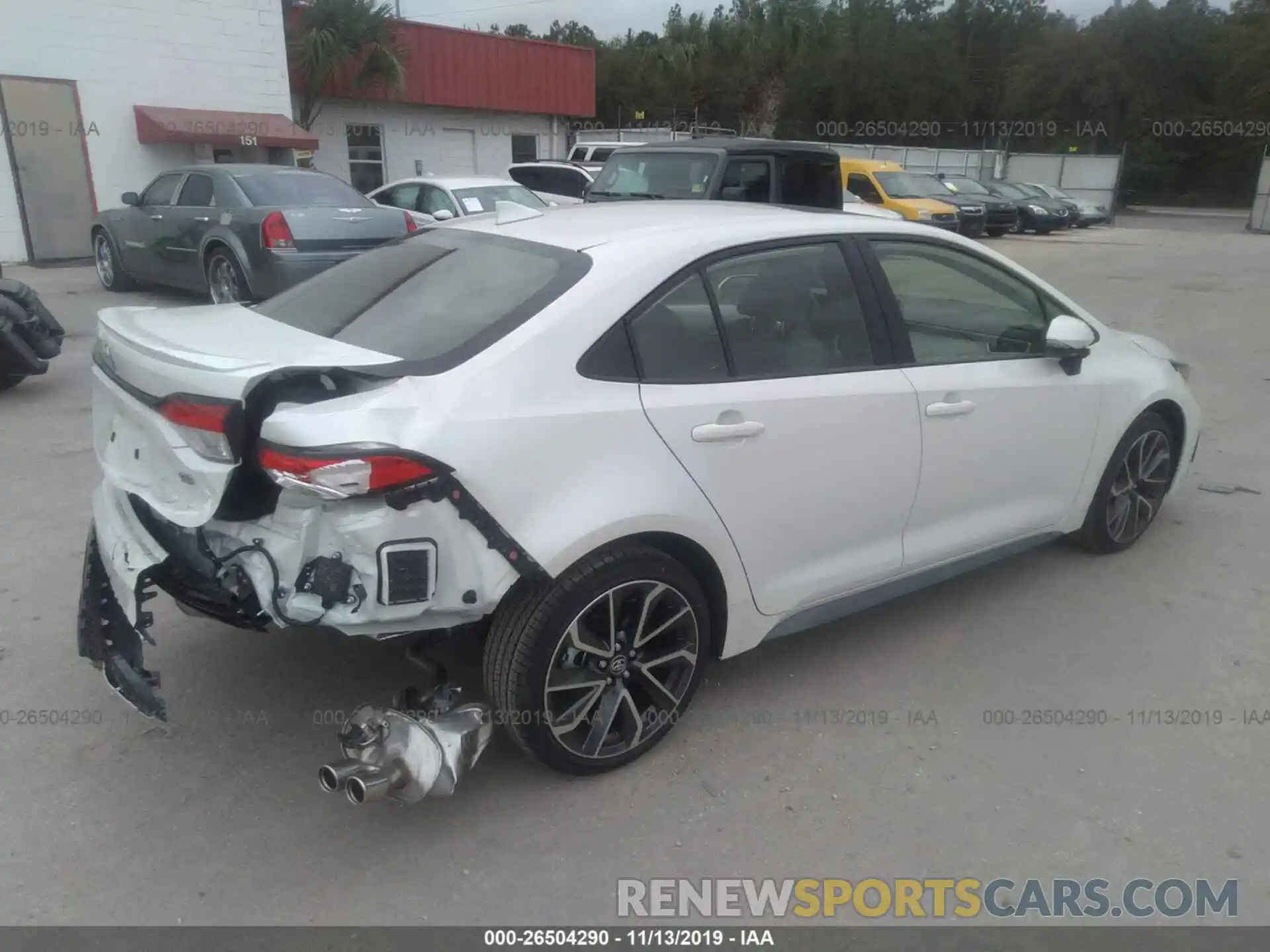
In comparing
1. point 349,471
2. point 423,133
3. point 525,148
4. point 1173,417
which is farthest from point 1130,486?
point 525,148

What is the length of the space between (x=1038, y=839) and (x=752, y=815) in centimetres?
83

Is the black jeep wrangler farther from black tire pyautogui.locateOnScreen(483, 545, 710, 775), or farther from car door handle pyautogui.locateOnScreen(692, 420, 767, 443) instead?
black tire pyautogui.locateOnScreen(483, 545, 710, 775)

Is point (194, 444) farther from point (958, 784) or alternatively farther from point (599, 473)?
point (958, 784)

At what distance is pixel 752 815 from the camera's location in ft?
9.78

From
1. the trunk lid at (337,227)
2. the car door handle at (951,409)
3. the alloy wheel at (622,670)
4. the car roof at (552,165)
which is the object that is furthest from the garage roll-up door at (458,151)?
the alloy wheel at (622,670)

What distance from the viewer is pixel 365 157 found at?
23172 millimetres

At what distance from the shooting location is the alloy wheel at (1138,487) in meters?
4.65

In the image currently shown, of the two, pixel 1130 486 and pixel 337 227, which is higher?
pixel 337 227

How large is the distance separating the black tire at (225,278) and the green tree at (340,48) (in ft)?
36.8

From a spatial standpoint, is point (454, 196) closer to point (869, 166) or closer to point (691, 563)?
point (691, 563)

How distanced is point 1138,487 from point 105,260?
40.5 ft

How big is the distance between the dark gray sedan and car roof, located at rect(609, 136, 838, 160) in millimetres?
3008

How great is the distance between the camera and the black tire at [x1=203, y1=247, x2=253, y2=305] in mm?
9961

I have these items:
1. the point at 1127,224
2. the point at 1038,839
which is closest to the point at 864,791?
the point at 1038,839
